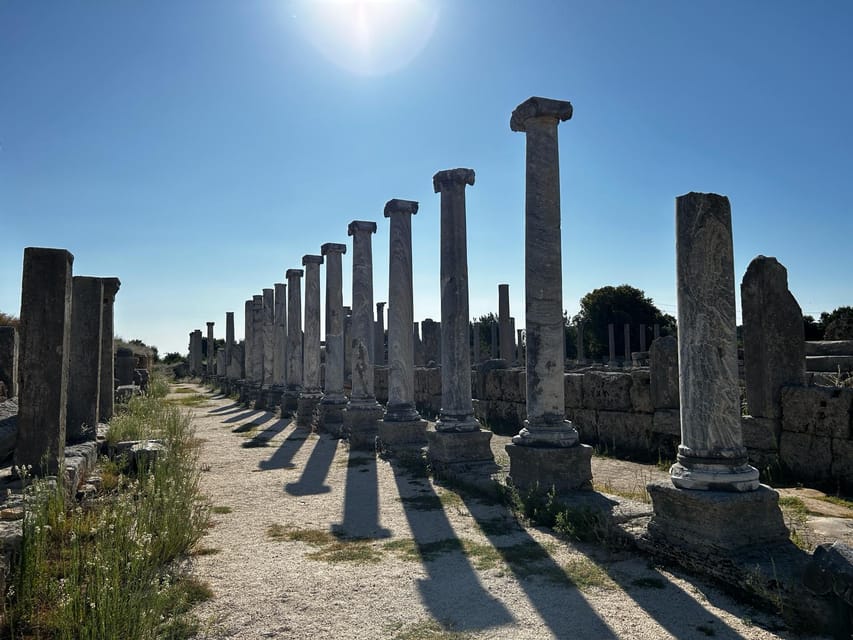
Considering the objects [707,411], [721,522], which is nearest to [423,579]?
[721,522]

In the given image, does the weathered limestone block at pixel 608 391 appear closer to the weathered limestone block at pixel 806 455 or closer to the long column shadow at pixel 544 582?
the weathered limestone block at pixel 806 455

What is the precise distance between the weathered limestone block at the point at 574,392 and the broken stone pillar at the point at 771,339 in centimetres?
349

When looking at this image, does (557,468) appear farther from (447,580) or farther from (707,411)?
(447,580)

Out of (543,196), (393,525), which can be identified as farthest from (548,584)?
(543,196)

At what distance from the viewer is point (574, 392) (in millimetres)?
12398

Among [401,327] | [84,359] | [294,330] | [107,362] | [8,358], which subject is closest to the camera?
[84,359]

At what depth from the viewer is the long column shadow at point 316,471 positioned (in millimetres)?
8844

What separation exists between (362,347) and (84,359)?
231 inches

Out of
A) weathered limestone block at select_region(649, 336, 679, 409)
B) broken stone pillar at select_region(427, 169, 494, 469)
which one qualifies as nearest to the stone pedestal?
broken stone pillar at select_region(427, 169, 494, 469)

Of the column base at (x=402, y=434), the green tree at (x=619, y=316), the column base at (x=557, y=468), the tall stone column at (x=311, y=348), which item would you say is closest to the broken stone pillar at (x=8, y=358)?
the column base at (x=402, y=434)

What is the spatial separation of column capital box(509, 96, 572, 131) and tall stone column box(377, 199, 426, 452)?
4.62 metres

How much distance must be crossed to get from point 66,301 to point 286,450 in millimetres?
6412

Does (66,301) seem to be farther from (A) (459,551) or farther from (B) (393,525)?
(A) (459,551)

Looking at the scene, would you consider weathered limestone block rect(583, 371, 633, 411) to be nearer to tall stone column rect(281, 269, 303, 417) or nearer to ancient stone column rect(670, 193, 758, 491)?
ancient stone column rect(670, 193, 758, 491)
